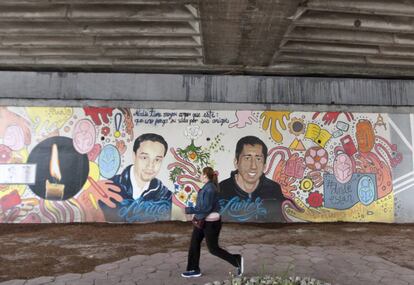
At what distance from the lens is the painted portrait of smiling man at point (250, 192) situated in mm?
10438

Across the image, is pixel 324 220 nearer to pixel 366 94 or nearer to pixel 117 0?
pixel 366 94

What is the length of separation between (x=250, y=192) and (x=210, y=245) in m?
5.44

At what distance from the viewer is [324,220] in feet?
34.3

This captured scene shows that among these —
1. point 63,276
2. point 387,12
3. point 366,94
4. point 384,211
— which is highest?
point 387,12

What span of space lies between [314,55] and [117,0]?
5.31 meters

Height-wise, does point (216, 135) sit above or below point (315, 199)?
above

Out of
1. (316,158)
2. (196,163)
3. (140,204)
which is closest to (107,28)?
(196,163)

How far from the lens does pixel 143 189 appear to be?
10422 mm

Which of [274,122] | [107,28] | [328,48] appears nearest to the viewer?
[107,28]

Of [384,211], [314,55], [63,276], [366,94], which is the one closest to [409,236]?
[384,211]

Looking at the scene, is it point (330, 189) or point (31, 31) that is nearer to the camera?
point (31, 31)

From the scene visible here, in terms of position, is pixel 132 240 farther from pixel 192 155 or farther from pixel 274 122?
pixel 274 122

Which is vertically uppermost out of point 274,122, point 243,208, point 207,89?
point 207,89

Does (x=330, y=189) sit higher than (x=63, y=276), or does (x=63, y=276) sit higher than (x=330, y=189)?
(x=330, y=189)
